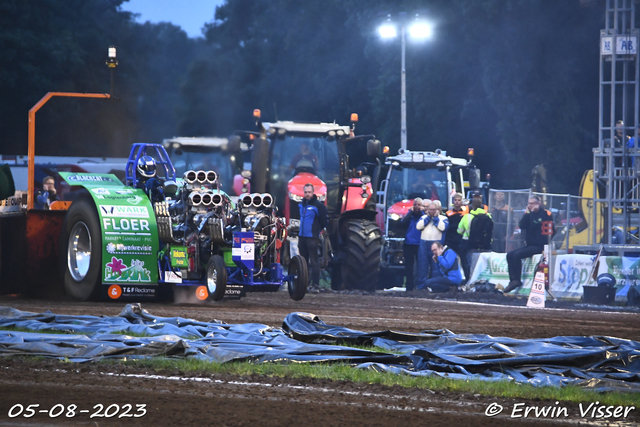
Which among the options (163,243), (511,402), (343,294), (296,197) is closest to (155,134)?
(296,197)

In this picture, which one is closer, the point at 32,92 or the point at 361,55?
the point at 32,92

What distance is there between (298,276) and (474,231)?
714 centimetres

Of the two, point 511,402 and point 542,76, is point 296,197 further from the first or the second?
point 542,76

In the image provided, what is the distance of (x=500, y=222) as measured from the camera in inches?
840

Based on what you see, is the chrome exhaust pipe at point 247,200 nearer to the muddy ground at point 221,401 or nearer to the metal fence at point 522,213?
the muddy ground at point 221,401

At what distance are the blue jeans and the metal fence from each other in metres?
2.75

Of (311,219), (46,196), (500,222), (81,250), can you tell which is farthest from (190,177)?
(500,222)

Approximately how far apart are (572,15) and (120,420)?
98.1ft

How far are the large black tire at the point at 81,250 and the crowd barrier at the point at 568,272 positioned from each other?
8729 millimetres

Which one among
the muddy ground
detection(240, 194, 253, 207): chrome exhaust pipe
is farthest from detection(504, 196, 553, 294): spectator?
the muddy ground

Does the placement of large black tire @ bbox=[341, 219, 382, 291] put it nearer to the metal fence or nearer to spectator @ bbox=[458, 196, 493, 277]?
spectator @ bbox=[458, 196, 493, 277]

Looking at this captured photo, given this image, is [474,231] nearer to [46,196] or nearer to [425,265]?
[425,265]

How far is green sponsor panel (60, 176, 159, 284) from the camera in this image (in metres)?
12.7

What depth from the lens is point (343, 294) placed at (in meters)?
16.7
